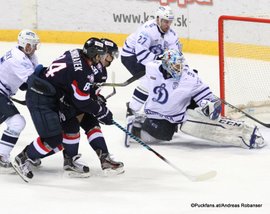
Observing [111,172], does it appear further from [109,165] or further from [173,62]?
[173,62]

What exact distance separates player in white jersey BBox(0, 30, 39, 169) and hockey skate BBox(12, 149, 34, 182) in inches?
6.4

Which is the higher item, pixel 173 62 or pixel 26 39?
pixel 26 39

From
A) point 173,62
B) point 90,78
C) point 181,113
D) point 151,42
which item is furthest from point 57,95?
point 151,42

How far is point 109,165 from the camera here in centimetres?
458

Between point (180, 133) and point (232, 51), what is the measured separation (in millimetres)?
909

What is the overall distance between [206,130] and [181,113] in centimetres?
27

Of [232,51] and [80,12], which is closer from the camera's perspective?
[232,51]

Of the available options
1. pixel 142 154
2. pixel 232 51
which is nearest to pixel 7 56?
pixel 142 154

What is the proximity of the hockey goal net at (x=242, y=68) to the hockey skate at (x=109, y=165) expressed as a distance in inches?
60.4

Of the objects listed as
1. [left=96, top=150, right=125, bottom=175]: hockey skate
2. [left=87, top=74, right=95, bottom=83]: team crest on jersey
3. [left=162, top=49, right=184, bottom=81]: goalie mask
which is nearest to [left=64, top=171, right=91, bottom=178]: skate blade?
[left=96, top=150, right=125, bottom=175]: hockey skate

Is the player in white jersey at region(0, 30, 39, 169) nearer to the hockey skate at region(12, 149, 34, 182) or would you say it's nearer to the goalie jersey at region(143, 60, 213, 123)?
the hockey skate at region(12, 149, 34, 182)

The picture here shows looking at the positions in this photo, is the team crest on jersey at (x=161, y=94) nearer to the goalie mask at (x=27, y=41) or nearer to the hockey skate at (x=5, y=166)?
the goalie mask at (x=27, y=41)

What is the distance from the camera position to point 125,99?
22.5 feet

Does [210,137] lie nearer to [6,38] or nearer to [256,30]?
[256,30]
